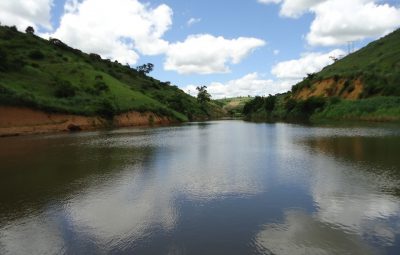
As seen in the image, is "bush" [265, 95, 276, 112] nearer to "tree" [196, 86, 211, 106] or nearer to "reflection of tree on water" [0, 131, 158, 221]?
"tree" [196, 86, 211, 106]

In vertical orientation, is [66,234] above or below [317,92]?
below

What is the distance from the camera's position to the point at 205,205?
15.5 m

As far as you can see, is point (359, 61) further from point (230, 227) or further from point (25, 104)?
point (230, 227)

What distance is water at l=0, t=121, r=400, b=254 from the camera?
11.4 metres

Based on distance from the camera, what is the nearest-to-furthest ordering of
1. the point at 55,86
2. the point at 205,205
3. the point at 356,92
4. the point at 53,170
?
the point at 205,205 → the point at 53,170 → the point at 55,86 → the point at 356,92

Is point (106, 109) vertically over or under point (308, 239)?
over

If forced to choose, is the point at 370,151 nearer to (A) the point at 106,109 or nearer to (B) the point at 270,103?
(A) the point at 106,109

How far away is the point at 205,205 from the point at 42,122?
176ft

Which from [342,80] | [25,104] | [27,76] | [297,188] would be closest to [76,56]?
[27,76]

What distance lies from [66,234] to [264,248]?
622 cm

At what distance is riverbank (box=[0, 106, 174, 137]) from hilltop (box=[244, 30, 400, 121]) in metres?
46.5

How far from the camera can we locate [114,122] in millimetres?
82250

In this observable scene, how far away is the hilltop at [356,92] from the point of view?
7531 centimetres

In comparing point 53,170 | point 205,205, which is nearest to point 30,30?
point 53,170
